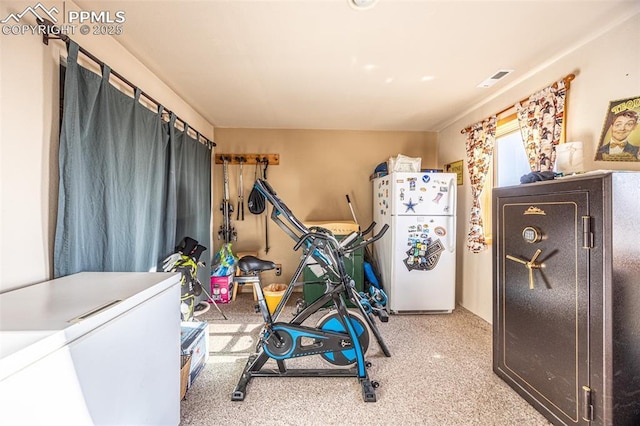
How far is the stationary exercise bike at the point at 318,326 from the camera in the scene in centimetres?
172

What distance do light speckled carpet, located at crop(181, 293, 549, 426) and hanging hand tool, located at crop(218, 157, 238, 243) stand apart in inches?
63.7

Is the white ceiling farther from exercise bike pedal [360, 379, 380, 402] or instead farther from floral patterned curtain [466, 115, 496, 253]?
exercise bike pedal [360, 379, 380, 402]

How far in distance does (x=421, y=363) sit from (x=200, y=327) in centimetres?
173

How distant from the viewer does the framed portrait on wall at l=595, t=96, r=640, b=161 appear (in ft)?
4.81

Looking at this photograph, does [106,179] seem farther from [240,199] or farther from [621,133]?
[621,133]

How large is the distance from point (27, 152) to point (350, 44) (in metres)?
1.88

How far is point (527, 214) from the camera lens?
1565mm

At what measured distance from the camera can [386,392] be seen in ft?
5.64

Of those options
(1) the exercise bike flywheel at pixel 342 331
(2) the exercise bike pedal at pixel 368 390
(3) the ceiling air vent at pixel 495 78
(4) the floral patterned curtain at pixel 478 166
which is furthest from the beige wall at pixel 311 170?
(2) the exercise bike pedal at pixel 368 390

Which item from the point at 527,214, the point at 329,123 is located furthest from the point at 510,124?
the point at 329,123

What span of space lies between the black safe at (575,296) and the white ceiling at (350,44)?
103 cm

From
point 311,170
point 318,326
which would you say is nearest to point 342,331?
point 318,326

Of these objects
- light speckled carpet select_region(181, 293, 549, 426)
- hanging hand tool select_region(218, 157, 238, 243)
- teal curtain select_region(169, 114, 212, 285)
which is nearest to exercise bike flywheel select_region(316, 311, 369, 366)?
light speckled carpet select_region(181, 293, 549, 426)

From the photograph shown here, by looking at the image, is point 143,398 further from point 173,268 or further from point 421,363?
point 421,363
